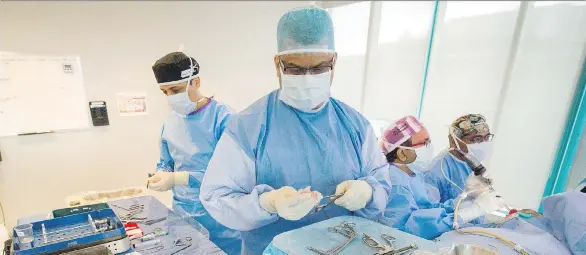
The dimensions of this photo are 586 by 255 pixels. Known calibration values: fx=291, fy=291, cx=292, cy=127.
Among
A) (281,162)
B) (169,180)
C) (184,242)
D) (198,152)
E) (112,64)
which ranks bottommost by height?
(184,242)

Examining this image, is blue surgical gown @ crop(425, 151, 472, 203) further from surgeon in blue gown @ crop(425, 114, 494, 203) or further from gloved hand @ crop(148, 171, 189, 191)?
gloved hand @ crop(148, 171, 189, 191)

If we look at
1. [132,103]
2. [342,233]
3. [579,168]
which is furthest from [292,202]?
[132,103]

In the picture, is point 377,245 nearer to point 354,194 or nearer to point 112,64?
point 354,194

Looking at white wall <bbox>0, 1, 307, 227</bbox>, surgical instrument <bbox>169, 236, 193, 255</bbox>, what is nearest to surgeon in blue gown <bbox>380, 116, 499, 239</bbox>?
surgical instrument <bbox>169, 236, 193, 255</bbox>

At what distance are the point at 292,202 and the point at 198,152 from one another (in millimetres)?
1047

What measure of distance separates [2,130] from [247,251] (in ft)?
7.55

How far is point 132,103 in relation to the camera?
2.57m

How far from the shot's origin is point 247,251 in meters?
1.12

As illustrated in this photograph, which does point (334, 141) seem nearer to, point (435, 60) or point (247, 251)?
point (247, 251)

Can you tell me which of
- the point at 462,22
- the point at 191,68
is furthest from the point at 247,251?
the point at 462,22

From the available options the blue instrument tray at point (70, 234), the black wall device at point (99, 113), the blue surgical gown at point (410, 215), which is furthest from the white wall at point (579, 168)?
the black wall device at point (99, 113)

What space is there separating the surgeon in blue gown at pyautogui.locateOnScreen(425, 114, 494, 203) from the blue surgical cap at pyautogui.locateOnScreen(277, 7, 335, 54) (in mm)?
1365

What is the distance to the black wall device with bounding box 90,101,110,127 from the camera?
241 centimetres

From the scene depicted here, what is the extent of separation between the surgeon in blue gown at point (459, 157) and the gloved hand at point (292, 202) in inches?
52.3
